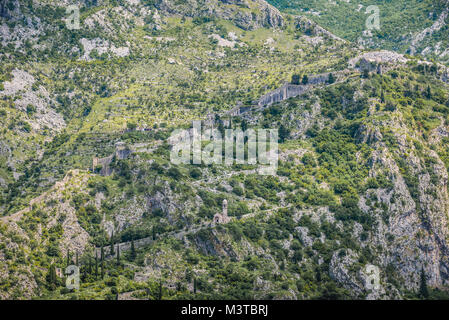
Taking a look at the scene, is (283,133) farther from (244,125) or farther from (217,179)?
(217,179)

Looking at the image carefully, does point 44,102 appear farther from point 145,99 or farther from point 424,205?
point 424,205

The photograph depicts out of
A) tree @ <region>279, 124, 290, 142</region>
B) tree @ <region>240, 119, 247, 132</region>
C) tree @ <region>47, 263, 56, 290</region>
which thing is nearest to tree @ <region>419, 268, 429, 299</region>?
tree @ <region>279, 124, 290, 142</region>

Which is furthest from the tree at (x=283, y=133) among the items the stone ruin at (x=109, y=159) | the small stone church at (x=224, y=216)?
the stone ruin at (x=109, y=159)

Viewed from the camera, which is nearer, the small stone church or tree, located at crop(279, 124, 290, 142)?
the small stone church

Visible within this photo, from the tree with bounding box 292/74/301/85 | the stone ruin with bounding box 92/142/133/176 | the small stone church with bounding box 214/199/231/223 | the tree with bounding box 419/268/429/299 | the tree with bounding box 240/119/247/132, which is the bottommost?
the tree with bounding box 419/268/429/299

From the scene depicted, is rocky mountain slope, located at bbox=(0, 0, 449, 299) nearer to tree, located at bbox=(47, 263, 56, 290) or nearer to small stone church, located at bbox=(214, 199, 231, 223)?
tree, located at bbox=(47, 263, 56, 290)

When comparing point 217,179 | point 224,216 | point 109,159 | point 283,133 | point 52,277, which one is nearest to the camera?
point 52,277

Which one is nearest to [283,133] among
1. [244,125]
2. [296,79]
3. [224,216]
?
[244,125]

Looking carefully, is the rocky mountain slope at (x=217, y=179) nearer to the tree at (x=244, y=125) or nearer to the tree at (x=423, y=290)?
the tree at (x=423, y=290)
